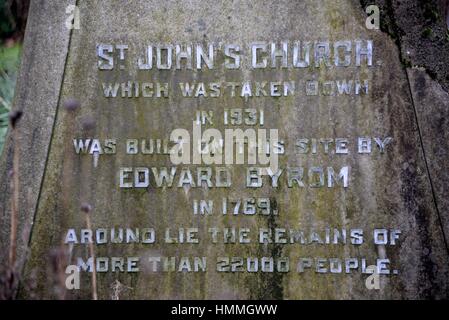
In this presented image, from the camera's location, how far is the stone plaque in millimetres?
3777

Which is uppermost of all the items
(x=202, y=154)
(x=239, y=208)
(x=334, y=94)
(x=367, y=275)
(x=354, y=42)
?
(x=354, y=42)

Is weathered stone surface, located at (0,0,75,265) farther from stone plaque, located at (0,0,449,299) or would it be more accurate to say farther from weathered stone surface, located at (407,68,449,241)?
weathered stone surface, located at (407,68,449,241)

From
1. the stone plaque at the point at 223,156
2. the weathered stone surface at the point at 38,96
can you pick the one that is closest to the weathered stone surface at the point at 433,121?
the stone plaque at the point at 223,156

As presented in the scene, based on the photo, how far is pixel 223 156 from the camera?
3836mm

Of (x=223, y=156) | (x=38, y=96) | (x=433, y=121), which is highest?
(x=38, y=96)

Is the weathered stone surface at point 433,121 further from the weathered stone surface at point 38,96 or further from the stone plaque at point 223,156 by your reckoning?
the weathered stone surface at point 38,96

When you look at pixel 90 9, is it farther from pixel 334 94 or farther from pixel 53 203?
pixel 334 94

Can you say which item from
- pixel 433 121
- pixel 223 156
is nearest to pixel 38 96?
pixel 223 156

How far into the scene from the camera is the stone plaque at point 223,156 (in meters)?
3.78

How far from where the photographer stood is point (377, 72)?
3.79m

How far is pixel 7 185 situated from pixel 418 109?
7.15ft

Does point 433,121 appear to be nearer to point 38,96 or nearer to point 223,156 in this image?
point 223,156

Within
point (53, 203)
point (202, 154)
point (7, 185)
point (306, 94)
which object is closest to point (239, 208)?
point (202, 154)

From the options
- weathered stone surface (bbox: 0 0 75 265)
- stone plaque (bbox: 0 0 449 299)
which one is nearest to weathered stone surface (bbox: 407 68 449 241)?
stone plaque (bbox: 0 0 449 299)
